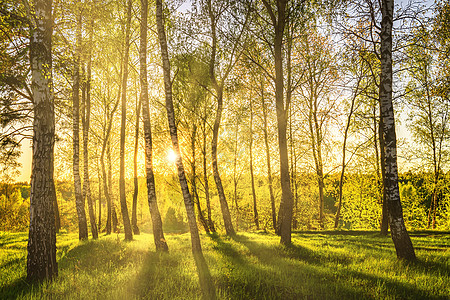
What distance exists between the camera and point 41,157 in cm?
669

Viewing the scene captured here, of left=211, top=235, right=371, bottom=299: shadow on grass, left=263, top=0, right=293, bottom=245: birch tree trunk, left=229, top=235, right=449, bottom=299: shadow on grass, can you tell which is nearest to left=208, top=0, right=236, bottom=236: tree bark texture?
left=263, top=0, right=293, bottom=245: birch tree trunk

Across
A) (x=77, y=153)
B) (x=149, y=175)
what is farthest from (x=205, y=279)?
(x=77, y=153)

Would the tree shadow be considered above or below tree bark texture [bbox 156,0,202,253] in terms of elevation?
below

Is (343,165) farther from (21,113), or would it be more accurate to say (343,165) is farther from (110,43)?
(21,113)

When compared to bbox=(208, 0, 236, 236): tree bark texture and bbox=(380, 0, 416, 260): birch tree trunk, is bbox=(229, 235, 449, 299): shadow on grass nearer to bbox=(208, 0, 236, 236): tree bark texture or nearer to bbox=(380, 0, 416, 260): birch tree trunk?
bbox=(380, 0, 416, 260): birch tree trunk

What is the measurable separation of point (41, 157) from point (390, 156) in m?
11.0

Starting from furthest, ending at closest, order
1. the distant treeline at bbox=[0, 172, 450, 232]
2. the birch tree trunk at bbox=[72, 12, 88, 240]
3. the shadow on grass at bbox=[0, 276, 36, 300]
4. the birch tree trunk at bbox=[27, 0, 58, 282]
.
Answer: the distant treeline at bbox=[0, 172, 450, 232]
the birch tree trunk at bbox=[72, 12, 88, 240]
the birch tree trunk at bbox=[27, 0, 58, 282]
the shadow on grass at bbox=[0, 276, 36, 300]

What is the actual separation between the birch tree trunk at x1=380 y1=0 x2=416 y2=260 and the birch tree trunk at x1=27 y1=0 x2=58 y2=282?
10642 millimetres

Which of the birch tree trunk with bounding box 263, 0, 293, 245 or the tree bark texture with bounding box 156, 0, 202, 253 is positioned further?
the birch tree trunk with bounding box 263, 0, 293, 245

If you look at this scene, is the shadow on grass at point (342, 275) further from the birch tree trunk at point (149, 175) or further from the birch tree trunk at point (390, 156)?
the birch tree trunk at point (149, 175)

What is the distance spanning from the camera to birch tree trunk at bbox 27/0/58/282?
658 centimetres

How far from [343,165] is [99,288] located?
78.0ft

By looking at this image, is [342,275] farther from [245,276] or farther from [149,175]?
[149,175]

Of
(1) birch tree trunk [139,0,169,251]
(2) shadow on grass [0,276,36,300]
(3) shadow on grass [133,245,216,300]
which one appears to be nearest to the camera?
(2) shadow on grass [0,276,36,300]
